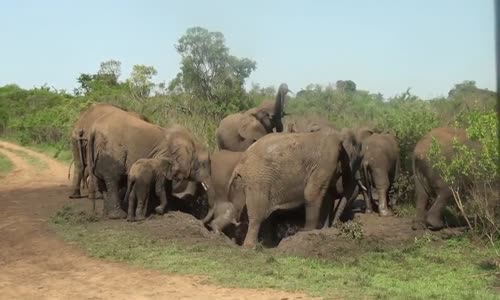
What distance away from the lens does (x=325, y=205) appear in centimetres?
1163

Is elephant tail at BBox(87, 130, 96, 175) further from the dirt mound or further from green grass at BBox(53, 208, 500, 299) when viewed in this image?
the dirt mound

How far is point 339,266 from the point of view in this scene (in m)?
8.57

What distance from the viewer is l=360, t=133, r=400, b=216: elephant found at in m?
13.2

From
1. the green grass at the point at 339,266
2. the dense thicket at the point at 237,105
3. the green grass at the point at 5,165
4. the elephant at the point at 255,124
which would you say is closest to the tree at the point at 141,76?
the dense thicket at the point at 237,105

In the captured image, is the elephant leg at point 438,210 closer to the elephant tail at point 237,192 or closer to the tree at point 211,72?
the elephant tail at point 237,192

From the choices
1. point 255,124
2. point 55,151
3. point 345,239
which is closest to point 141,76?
point 55,151

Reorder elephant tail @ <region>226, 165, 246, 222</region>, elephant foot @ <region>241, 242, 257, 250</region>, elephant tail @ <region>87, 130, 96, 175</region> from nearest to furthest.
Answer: elephant foot @ <region>241, 242, 257, 250</region> → elephant tail @ <region>226, 165, 246, 222</region> → elephant tail @ <region>87, 130, 96, 175</region>

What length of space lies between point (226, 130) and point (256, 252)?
29.3 feet

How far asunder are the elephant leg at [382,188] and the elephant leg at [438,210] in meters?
1.89

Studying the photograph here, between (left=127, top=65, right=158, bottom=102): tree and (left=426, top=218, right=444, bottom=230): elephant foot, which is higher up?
(left=127, top=65, right=158, bottom=102): tree

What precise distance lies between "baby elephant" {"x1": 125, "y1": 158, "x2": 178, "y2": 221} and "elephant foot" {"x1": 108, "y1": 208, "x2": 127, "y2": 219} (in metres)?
0.37

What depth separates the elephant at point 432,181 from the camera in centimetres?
1079

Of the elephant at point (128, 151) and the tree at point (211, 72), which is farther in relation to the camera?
the tree at point (211, 72)

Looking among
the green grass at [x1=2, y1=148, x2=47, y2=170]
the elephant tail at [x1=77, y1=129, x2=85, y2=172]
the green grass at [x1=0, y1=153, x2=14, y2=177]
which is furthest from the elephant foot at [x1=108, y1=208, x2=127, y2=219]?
the green grass at [x1=2, y1=148, x2=47, y2=170]
